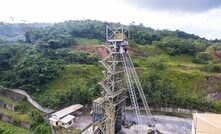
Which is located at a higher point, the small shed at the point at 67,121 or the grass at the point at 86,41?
the grass at the point at 86,41

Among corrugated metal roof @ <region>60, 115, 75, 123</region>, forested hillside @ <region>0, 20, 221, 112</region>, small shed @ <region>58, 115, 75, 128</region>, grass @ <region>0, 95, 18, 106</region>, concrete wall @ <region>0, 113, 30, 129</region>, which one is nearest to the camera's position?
small shed @ <region>58, 115, 75, 128</region>

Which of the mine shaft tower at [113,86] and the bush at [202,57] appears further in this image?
the bush at [202,57]

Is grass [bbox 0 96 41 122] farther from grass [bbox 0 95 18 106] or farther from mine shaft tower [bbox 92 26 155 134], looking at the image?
mine shaft tower [bbox 92 26 155 134]

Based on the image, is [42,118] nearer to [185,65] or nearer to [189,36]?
[185,65]

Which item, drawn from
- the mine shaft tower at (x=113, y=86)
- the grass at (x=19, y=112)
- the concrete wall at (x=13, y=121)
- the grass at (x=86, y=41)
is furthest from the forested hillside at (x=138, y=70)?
→ the mine shaft tower at (x=113, y=86)

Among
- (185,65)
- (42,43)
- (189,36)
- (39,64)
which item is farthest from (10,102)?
(189,36)

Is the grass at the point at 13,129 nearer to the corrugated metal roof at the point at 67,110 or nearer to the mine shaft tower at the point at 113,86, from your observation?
the corrugated metal roof at the point at 67,110

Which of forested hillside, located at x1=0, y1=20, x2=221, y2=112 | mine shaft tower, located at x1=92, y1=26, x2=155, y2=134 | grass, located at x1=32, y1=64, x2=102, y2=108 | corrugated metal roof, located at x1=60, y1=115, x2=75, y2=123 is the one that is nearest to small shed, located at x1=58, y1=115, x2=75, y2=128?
corrugated metal roof, located at x1=60, y1=115, x2=75, y2=123

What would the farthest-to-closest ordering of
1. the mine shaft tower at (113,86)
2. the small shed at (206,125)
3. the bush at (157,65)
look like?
the bush at (157,65) < the mine shaft tower at (113,86) < the small shed at (206,125)
